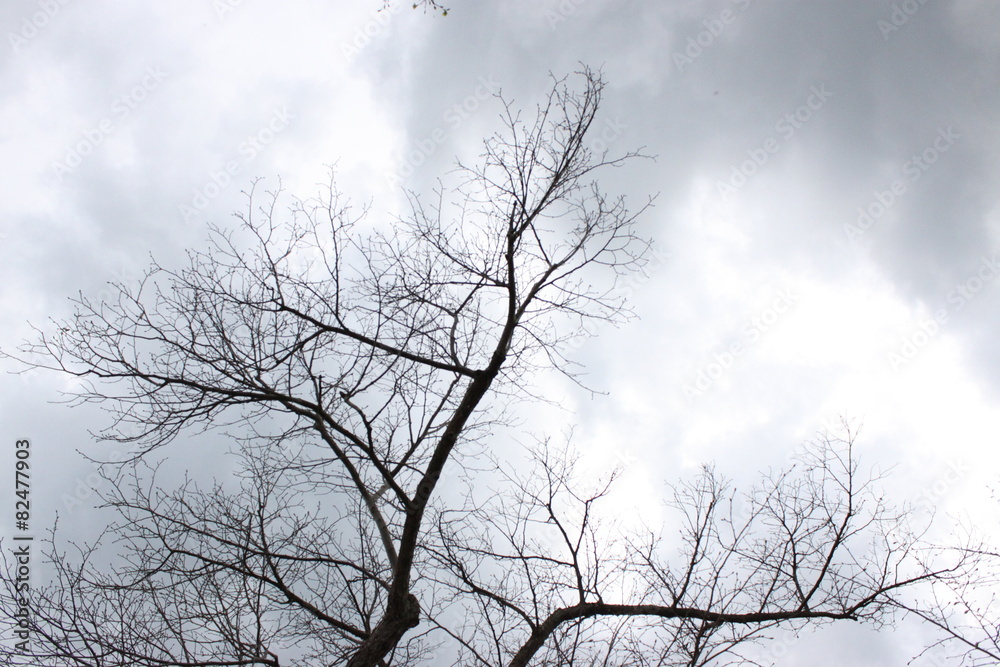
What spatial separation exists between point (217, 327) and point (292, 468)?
1514 millimetres

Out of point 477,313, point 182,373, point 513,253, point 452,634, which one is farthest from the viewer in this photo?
point 452,634

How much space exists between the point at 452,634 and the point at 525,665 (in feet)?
2.86

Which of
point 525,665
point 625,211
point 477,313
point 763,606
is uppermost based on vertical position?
point 625,211

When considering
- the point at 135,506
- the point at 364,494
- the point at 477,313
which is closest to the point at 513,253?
the point at 477,313

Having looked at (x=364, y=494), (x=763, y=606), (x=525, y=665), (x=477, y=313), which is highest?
(x=477, y=313)

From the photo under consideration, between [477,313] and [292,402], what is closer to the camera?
[292,402]

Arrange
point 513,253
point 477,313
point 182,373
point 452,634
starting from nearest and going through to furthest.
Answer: point 182,373 < point 513,253 < point 477,313 < point 452,634

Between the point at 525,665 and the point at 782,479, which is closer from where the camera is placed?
the point at 525,665

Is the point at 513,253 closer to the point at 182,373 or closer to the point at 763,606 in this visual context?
the point at 182,373

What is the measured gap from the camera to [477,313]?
20.5ft

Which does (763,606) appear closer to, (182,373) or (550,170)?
(550,170)

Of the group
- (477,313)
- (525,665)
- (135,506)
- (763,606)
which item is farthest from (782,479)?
(135,506)

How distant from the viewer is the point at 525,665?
260 inches

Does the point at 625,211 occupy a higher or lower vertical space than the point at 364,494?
higher
